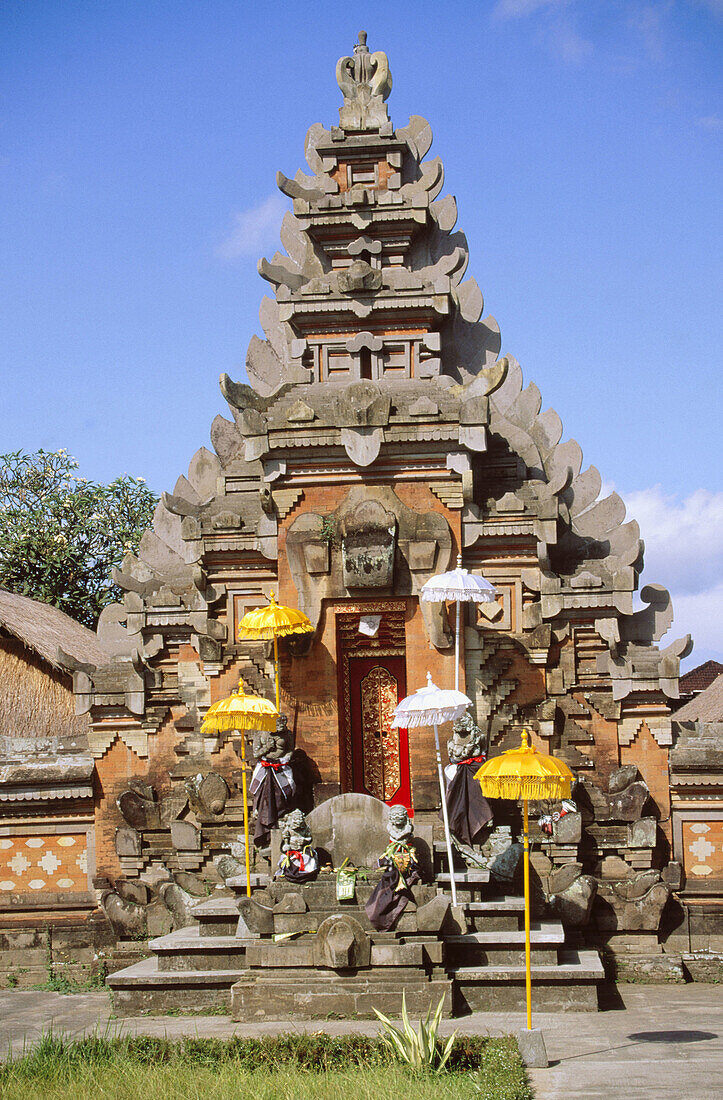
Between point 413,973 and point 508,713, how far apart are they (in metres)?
4.81

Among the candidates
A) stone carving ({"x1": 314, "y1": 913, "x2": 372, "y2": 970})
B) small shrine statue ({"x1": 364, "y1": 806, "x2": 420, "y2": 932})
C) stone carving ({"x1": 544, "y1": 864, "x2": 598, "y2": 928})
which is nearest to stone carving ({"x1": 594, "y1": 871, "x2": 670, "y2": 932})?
stone carving ({"x1": 544, "y1": 864, "x2": 598, "y2": 928})

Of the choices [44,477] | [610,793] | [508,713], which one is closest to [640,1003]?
[610,793]

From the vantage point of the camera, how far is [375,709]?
1878cm

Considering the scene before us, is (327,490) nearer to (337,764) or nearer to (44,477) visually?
(337,764)

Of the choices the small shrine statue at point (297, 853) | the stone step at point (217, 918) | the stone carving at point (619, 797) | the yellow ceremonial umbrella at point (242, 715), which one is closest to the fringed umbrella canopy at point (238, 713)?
the yellow ceremonial umbrella at point (242, 715)

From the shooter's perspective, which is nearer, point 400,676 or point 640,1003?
point 640,1003

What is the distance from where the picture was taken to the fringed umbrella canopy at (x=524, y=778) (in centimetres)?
1298

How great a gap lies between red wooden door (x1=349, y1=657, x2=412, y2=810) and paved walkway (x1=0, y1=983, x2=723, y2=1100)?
4307 millimetres

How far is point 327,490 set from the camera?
60.8 ft

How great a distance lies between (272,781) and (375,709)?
214 cm

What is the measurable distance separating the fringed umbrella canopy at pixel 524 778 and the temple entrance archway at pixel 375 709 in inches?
217

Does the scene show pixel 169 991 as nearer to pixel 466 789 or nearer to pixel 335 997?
pixel 335 997

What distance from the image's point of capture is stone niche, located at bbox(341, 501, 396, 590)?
17.8 m

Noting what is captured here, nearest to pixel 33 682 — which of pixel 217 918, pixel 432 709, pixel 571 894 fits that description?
pixel 217 918
